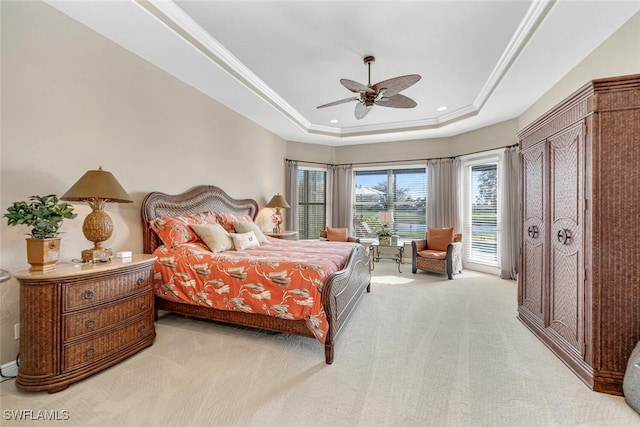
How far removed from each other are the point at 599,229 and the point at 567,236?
1.02ft

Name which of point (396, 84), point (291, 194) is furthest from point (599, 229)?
point (291, 194)

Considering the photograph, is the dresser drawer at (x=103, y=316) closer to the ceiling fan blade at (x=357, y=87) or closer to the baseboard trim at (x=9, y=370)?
the baseboard trim at (x=9, y=370)

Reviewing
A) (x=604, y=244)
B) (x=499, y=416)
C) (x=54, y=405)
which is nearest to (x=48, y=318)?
(x=54, y=405)

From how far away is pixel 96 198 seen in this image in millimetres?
2213

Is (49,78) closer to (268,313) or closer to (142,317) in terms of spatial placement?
(142,317)

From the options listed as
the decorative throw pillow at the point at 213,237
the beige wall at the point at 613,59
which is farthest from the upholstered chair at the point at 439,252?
the decorative throw pillow at the point at 213,237

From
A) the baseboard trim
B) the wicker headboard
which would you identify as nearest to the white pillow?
the wicker headboard

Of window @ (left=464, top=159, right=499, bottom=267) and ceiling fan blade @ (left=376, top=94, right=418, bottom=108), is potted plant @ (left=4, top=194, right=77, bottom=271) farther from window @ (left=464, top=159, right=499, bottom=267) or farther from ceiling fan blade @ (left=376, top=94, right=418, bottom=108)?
window @ (left=464, top=159, right=499, bottom=267)

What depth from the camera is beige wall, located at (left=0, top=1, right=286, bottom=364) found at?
202 centimetres

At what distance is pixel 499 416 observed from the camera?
163 centimetres

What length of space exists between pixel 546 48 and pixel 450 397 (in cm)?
345

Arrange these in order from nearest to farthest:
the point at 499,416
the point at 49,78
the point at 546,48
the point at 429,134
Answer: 1. the point at 499,416
2. the point at 49,78
3. the point at 546,48
4. the point at 429,134

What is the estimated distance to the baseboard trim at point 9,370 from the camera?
1.94m

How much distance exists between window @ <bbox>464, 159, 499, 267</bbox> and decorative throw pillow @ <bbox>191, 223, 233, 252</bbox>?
5013 mm
